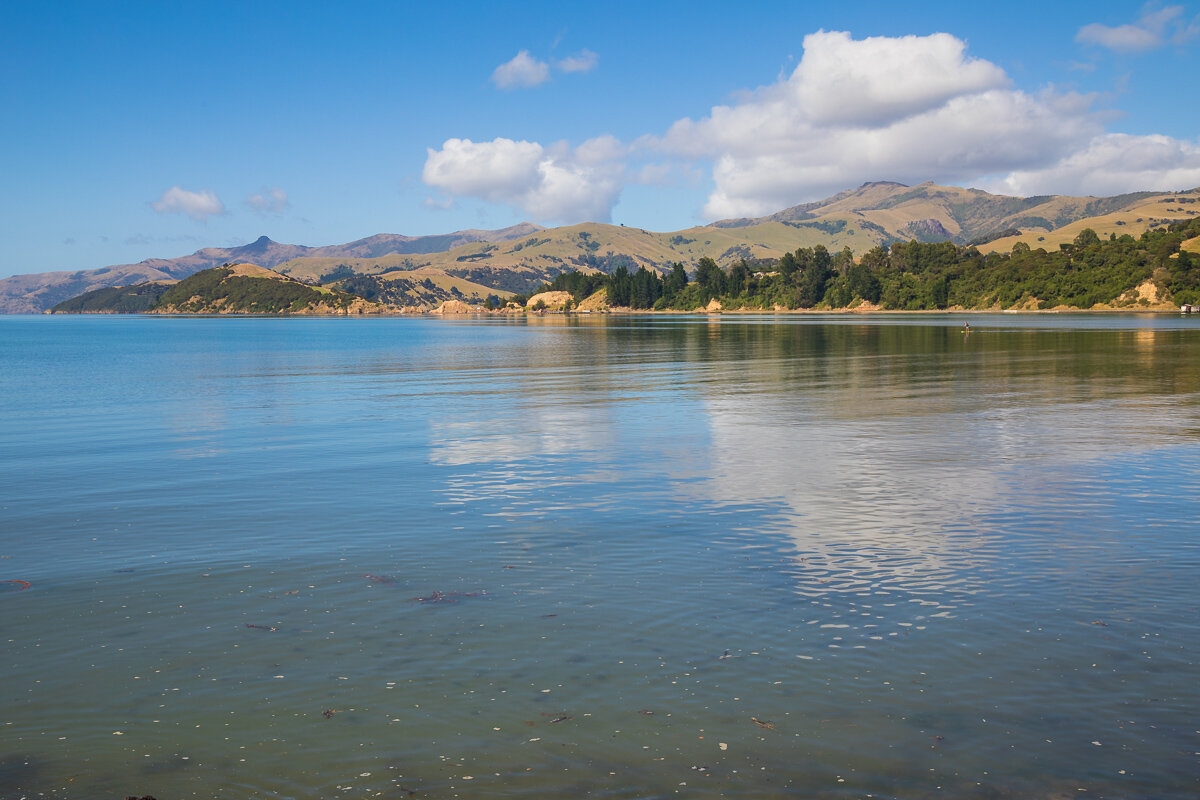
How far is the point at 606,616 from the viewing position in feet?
45.1

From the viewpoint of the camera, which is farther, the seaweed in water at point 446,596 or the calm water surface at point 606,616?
the seaweed in water at point 446,596

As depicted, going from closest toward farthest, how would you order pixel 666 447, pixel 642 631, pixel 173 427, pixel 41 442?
1. pixel 642 631
2. pixel 666 447
3. pixel 41 442
4. pixel 173 427

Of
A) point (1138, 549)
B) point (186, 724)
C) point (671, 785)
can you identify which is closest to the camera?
point (671, 785)

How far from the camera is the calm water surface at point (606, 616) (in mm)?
9422

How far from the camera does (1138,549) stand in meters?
17.4

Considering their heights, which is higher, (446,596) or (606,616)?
(446,596)

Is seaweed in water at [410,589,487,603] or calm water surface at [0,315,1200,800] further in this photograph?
seaweed in water at [410,589,487,603]

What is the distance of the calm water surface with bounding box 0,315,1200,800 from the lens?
9422mm

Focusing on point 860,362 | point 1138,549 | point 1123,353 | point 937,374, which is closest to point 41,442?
point 1138,549

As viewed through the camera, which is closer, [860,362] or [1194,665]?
[1194,665]

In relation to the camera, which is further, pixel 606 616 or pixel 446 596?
pixel 446 596

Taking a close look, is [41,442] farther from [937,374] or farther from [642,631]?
[937,374]

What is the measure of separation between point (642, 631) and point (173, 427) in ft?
107

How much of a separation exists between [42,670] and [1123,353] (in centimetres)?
8953
